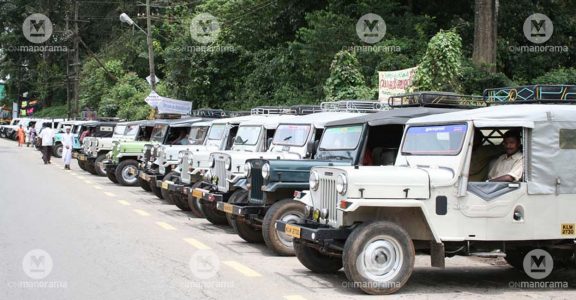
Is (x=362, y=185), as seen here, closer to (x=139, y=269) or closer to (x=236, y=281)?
(x=236, y=281)

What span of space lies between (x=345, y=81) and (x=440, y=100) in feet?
36.5

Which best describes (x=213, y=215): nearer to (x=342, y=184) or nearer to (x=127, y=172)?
(x=342, y=184)

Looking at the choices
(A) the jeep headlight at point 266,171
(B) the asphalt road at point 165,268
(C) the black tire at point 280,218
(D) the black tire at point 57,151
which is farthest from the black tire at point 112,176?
(D) the black tire at point 57,151

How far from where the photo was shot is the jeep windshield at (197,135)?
18625 millimetres

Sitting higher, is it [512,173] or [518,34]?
[518,34]

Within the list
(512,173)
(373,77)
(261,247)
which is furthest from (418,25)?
(512,173)

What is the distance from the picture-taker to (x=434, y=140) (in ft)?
28.7

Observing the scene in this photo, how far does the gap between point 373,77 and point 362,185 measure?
1673 centimetres

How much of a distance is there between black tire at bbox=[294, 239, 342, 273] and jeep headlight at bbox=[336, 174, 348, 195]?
1356 mm

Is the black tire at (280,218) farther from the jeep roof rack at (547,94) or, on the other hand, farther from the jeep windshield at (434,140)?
the jeep roof rack at (547,94)

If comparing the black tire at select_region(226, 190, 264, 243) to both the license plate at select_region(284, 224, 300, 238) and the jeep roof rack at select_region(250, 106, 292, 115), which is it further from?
the jeep roof rack at select_region(250, 106, 292, 115)

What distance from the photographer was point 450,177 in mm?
8078

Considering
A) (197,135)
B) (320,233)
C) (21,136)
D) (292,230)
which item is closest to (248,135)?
(197,135)

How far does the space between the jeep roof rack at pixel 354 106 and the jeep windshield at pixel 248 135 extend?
1.50 metres
